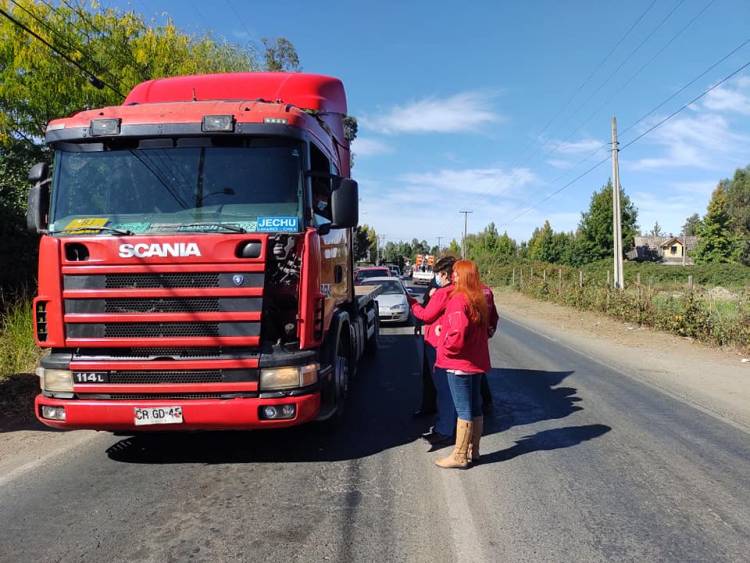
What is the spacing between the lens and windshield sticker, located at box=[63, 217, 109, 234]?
446 cm

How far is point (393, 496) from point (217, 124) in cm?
320

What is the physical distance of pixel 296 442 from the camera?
5555 millimetres

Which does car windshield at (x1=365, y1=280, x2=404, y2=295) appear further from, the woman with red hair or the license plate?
the license plate

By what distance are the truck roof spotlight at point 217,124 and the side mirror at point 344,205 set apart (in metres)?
1.02

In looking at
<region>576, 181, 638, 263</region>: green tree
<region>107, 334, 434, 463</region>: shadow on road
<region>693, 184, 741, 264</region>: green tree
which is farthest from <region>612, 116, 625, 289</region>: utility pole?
<region>693, 184, 741, 264</region>: green tree

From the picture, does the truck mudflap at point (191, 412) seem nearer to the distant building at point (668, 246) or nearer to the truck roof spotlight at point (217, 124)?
the truck roof spotlight at point (217, 124)

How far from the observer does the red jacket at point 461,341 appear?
4570 mm

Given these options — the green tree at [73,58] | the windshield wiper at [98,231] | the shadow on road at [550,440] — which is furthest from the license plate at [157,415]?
the green tree at [73,58]

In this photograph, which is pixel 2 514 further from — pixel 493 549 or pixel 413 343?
pixel 413 343

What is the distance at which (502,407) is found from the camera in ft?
23.2

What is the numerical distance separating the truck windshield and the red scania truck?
11mm

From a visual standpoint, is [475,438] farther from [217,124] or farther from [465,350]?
[217,124]

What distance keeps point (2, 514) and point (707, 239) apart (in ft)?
219

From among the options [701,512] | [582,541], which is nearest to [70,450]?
[582,541]
